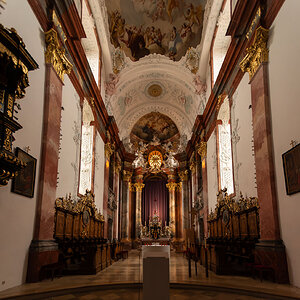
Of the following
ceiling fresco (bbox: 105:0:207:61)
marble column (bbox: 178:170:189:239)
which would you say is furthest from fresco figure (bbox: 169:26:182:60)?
marble column (bbox: 178:170:189:239)

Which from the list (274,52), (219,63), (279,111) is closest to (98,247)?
(279,111)

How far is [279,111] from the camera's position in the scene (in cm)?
742

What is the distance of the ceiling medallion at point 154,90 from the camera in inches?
843

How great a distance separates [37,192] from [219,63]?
427 inches

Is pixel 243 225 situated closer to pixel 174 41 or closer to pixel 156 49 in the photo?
pixel 174 41

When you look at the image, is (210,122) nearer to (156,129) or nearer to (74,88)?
(74,88)

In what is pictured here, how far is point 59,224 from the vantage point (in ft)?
29.8

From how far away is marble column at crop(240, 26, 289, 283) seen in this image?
282 inches

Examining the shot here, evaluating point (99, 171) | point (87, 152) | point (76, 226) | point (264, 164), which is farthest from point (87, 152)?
point (264, 164)

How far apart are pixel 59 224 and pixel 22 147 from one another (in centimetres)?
320

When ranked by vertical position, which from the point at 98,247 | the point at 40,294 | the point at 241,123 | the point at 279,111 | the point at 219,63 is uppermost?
the point at 219,63

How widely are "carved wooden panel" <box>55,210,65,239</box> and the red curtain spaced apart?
59.3ft

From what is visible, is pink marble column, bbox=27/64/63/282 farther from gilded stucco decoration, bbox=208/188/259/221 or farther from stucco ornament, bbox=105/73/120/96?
stucco ornament, bbox=105/73/120/96

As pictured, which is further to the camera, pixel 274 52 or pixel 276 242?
pixel 274 52
